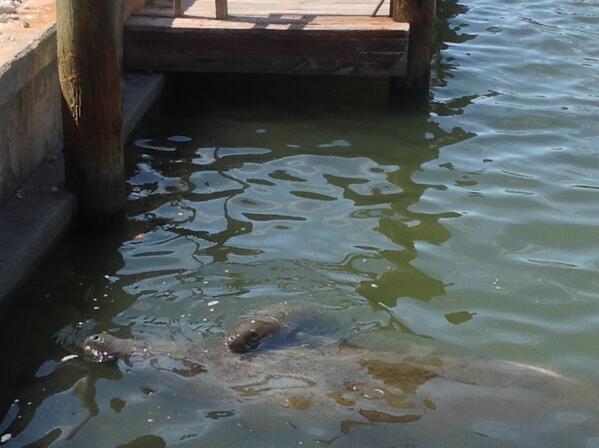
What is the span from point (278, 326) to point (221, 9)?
13.3 feet

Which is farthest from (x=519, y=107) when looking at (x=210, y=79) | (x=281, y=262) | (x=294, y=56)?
(x=281, y=262)

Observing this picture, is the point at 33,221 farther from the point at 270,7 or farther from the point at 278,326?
the point at 270,7

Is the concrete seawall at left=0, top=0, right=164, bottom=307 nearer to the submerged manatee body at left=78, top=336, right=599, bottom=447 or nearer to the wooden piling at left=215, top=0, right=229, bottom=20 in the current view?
the submerged manatee body at left=78, top=336, right=599, bottom=447

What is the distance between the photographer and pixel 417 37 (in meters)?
8.41

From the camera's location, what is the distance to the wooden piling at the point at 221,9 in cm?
860

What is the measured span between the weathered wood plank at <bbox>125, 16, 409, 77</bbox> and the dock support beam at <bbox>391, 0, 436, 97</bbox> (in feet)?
0.34

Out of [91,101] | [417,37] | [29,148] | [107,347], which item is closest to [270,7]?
[417,37]

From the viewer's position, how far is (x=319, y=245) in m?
6.25

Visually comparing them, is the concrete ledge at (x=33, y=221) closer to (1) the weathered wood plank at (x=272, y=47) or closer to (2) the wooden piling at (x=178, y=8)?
(1) the weathered wood plank at (x=272, y=47)

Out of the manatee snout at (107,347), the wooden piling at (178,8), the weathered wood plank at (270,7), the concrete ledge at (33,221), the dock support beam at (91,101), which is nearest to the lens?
the manatee snout at (107,347)

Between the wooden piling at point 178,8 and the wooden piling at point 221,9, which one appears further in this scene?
the wooden piling at point 178,8

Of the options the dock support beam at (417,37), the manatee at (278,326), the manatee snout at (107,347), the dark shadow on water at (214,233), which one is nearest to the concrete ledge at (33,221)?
the dark shadow on water at (214,233)

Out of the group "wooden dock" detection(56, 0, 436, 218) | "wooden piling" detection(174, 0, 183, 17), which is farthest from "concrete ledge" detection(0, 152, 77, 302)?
"wooden piling" detection(174, 0, 183, 17)

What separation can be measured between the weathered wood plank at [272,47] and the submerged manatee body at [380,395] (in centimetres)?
369
